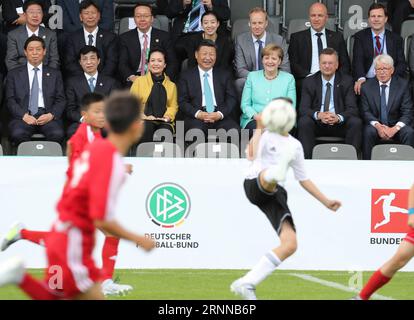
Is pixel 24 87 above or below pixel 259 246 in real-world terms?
above

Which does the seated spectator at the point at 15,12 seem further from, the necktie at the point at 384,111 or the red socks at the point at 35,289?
the red socks at the point at 35,289

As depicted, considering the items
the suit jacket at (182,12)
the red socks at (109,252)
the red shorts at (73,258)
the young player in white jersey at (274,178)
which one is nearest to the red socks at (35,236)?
the red socks at (109,252)

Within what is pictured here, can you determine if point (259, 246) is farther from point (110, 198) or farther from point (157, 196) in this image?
point (110, 198)

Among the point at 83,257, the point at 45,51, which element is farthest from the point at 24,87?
the point at 83,257

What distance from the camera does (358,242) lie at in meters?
12.4

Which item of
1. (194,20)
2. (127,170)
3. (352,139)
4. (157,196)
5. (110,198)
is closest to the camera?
(110,198)

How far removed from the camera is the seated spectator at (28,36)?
14.7 m

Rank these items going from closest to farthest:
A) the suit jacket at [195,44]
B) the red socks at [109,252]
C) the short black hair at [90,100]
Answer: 1. the short black hair at [90,100]
2. the red socks at [109,252]
3. the suit jacket at [195,44]

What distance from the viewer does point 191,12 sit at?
15.3 m

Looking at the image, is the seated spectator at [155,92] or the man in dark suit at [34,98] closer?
the man in dark suit at [34,98]

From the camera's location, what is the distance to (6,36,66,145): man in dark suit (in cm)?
1385

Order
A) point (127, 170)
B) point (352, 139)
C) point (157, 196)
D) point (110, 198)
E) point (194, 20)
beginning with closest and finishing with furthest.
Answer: point (110, 198), point (127, 170), point (157, 196), point (352, 139), point (194, 20)

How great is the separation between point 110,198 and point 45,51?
8.43 metres

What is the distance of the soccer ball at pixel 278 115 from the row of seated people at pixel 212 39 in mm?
5274
